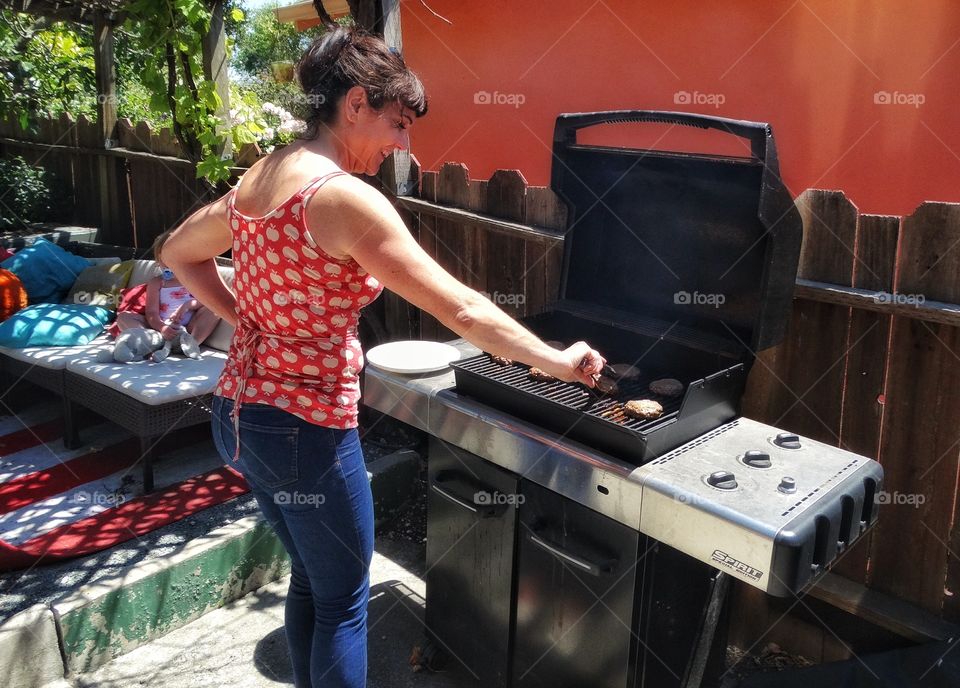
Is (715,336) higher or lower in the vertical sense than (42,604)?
higher

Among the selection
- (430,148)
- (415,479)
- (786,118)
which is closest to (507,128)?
(430,148)

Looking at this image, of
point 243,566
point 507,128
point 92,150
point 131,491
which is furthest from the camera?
point 92,150

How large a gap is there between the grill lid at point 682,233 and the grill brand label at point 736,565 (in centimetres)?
79

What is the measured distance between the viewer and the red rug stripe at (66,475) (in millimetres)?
4570

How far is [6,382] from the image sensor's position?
5895 mm

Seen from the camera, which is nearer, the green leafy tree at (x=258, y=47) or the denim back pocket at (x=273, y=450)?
the denim back pocket at (x=273, y=450)

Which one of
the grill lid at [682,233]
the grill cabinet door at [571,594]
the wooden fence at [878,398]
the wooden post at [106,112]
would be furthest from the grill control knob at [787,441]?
the wooden post at [106,112]

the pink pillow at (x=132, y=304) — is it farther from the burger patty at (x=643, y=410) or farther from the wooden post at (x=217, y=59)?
the burger patty at (x=643, y=410)

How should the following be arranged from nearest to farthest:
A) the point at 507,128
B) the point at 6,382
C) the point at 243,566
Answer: the point at 243,566 < the point at 6,382 < the point at 507,128

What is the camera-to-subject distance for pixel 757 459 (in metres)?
2.36

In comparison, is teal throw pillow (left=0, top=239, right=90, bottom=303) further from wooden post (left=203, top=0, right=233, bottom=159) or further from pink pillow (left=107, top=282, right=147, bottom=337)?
wooden post (left=203, top=0, right=233, bottom=159)

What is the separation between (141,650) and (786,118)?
558 centimetres

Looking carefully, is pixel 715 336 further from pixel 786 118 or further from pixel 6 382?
pixel 6 382

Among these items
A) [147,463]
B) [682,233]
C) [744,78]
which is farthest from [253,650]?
[744,78]
